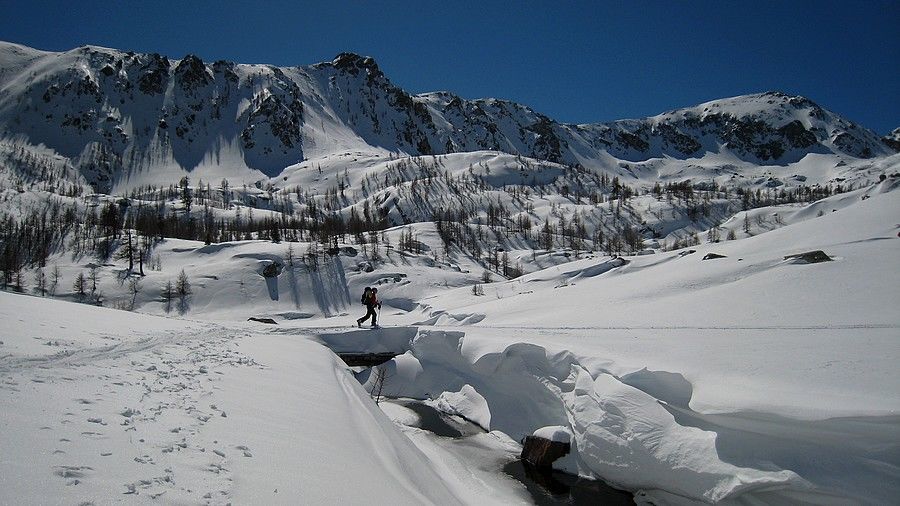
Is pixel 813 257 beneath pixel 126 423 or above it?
above

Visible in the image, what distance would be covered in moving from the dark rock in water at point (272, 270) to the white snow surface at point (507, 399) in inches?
1618

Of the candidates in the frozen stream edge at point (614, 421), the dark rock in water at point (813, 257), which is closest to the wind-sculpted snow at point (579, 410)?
the frozen stream edge at point (614, 421)

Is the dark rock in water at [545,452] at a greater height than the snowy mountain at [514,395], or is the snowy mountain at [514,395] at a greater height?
the snowy mountain at [514,395]

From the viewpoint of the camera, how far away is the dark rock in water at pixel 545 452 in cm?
1223

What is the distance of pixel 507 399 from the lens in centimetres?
1648

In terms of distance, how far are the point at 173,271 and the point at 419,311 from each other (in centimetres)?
4067

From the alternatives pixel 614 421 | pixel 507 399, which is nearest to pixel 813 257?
pixel 507 399

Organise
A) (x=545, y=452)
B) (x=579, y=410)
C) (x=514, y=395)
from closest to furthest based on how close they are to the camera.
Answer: (x=579, y=410)
(x=545, y=452)
(x=514, y=395)

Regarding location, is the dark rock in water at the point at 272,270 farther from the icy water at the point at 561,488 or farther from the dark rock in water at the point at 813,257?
the dark rock in water at the point at 813,257

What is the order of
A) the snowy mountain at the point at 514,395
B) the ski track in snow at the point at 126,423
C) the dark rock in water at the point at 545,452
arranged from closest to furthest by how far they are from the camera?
the ski track in snow at the point at 126,423, the snowy mountain at the point at 514,395, the dark rock in water at the point at 545,452

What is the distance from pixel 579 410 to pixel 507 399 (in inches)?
192

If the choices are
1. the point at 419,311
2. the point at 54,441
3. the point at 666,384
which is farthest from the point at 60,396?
the point at 419,311

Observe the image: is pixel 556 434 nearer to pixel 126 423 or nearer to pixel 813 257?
pixel 126 423

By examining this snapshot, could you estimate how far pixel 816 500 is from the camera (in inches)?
290
